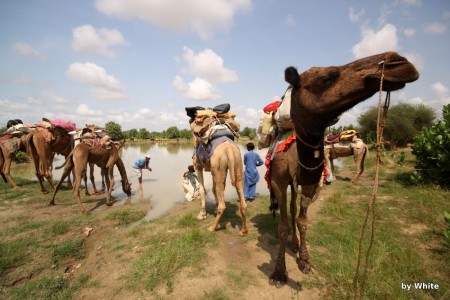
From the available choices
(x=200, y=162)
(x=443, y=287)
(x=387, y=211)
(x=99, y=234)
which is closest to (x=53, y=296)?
(x=99, y=234)

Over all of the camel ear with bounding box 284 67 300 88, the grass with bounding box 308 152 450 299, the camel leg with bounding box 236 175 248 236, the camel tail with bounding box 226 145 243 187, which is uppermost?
the camel ear with bounding box 284 67 300 88

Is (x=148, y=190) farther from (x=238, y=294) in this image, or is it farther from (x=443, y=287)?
(x=443, y=287)

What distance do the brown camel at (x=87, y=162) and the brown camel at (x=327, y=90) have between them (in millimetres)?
6569

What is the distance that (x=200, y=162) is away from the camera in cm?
593

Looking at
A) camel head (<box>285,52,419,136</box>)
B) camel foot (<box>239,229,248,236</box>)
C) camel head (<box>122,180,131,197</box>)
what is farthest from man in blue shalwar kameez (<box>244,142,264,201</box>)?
camel head (<box>285,52,419,136</box>)

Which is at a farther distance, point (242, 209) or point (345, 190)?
point (345, 190)

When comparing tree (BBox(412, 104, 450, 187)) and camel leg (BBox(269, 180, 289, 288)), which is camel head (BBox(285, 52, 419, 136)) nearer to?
camel leg (BBox(269, 180, 289, 288))

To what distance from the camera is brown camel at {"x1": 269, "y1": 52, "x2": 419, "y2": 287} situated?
5.12 ft

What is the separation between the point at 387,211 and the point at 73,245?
7.47m

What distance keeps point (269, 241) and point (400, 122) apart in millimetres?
25725

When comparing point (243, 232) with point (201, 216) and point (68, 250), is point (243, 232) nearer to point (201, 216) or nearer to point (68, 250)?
point (201, 216)

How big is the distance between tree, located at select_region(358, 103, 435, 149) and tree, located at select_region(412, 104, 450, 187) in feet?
50.9

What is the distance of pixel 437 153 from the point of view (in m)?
7.04

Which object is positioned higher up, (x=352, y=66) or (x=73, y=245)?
(x=352, y=66)
